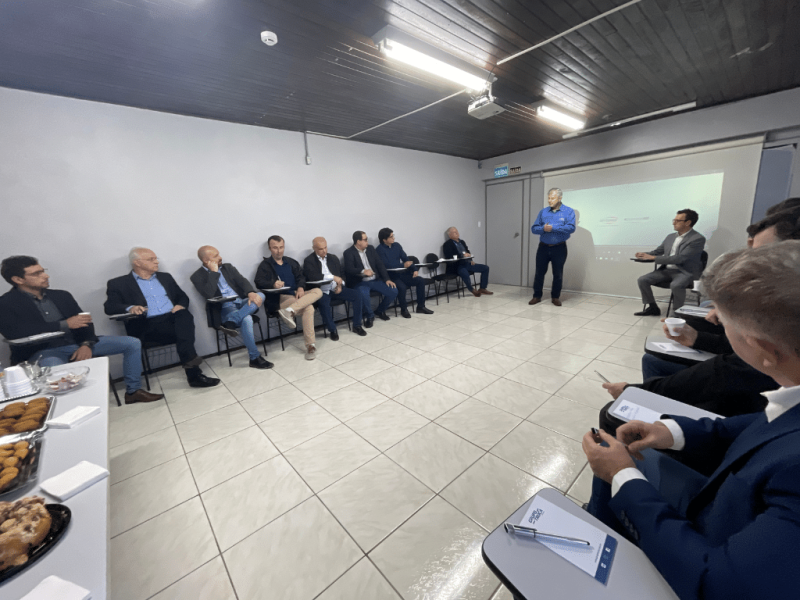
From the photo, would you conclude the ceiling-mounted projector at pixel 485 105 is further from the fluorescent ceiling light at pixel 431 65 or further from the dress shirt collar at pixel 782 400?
the dress shirt collar at pixel 782 400

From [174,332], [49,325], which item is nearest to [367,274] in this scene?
[174,332]

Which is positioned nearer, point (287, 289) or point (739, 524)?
point (739, 524)

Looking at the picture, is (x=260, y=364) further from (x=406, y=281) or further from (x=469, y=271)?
(x=469, y=271)

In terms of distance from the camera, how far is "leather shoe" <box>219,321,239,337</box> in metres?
3.25

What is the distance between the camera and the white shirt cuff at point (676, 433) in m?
0.92

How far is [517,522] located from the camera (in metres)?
0.70

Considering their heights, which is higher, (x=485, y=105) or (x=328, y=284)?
(x=485, y=105)

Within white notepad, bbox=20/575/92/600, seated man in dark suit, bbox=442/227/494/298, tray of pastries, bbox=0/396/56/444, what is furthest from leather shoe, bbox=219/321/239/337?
seated man in dark suit, bbox=442/227/494/298

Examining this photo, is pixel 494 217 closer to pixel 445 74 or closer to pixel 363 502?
pixel 445 74

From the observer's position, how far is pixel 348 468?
1805 mm

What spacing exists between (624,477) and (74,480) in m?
1.44

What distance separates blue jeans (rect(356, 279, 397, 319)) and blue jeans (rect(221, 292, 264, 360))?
1.46 metres

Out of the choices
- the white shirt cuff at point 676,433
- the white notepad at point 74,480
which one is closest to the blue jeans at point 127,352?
the white notepad at point 74,480

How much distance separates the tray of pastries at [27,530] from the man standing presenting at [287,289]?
270 cm
